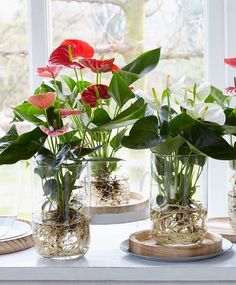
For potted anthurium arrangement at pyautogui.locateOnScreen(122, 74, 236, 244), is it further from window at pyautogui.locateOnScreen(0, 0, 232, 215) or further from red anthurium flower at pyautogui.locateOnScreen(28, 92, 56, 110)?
window at pyautogui.locateOnScreen(0, 0, 232, 215)

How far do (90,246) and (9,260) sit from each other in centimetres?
23

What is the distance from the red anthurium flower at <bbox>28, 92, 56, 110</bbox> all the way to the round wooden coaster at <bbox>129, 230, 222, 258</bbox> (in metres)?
0.41

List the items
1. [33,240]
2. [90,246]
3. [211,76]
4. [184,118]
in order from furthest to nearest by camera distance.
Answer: [211,76]
[90,246]
[33,240]
[184,118]

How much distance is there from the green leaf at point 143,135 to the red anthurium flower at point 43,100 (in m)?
0.19

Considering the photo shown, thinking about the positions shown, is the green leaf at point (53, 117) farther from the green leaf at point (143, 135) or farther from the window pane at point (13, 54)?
the window pane at point (13, 54)

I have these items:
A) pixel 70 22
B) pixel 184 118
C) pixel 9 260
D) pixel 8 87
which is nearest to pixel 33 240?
pixel 9 260

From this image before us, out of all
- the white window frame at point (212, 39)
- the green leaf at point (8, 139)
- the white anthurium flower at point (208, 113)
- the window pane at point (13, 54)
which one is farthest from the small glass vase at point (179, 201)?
the window pane at point (13, 54)

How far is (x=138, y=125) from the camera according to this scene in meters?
1.52

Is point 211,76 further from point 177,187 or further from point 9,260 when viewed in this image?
point 9,260

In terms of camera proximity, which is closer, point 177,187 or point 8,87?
point 177,187

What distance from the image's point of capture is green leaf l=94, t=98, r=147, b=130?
1519 millimetres

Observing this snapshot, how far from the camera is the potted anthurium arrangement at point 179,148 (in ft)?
4.91

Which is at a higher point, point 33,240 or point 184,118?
point 184,118

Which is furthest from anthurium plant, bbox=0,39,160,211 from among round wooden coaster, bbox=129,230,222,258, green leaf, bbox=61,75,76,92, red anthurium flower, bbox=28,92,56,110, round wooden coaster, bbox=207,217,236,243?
round wooden coaster, bbox=207,217,236,243
